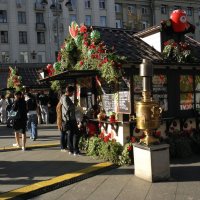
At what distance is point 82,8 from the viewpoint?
5488cm

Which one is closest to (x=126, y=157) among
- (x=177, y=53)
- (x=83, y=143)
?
(x=83, y=143)

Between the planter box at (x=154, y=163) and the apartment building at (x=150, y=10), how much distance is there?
49.7 metres

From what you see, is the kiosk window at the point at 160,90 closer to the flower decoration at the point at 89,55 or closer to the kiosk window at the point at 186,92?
the kiosk window at the point at 186,92

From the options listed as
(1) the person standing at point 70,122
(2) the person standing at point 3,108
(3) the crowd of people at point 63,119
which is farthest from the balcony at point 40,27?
(1) the person standing at point 70,122

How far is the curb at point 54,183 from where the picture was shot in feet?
23.4

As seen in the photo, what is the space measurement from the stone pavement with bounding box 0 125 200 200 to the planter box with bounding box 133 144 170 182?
0.15 meters

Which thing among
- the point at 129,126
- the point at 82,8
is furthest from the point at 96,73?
the point at 82,8

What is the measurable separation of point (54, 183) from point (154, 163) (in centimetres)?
189

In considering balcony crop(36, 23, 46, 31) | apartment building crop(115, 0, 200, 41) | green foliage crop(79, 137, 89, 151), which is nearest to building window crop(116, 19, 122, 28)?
apartment building crop(115, 0, 200, 41)

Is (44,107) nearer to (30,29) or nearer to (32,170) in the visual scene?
(32,170)

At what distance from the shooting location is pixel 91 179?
27.0 ft

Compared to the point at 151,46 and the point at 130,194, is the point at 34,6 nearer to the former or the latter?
the point at 151,46

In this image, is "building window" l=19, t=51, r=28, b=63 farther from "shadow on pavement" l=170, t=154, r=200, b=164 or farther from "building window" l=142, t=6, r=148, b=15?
"shadow on pavement" l=170, t=154, r=200, b=164

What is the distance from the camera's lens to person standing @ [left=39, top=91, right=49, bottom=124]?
20359 millimetres
